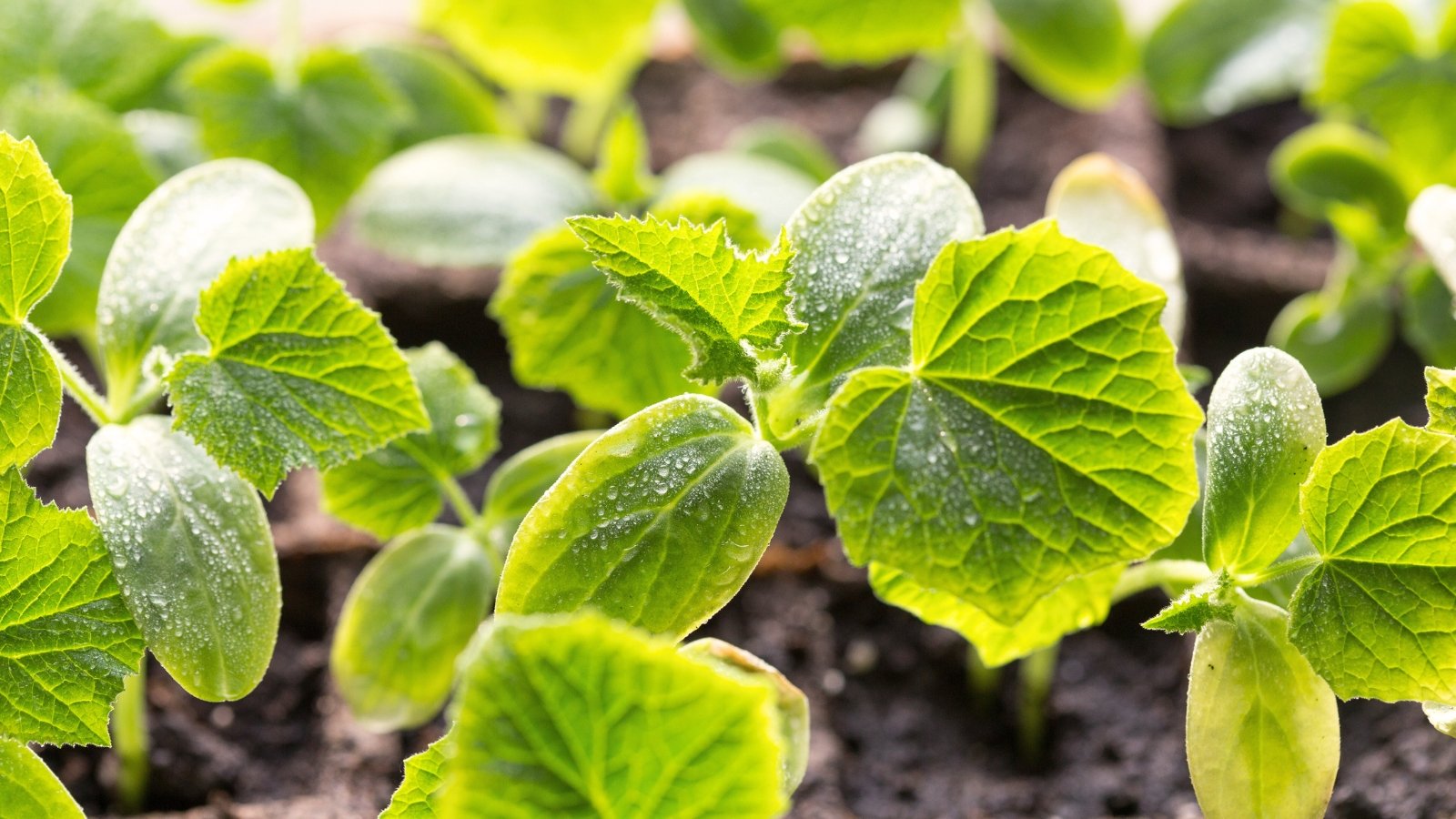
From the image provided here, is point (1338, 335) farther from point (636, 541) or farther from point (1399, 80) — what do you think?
point (636, 541)

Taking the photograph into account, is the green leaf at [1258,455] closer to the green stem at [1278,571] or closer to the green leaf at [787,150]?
the green stem at [1278,571]

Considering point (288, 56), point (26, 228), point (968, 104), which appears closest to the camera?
point (26, 228)

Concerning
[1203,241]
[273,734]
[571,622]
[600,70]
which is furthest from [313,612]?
[1203,241]

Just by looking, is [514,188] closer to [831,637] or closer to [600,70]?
[600,70]

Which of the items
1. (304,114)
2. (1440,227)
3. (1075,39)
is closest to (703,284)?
(1440,227)

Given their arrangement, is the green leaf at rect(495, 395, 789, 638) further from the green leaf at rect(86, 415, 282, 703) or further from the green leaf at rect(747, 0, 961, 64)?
the green leaf at rect(747, 0, 961, 64)

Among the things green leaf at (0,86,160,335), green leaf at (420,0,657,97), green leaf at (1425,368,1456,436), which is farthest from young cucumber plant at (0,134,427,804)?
green leaf at (420,0,657,97)
